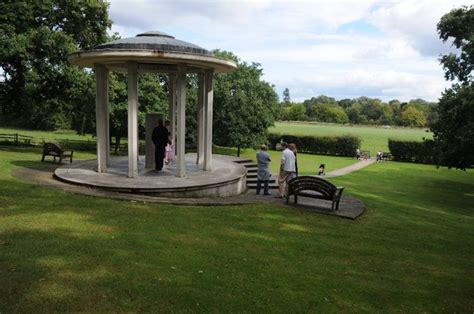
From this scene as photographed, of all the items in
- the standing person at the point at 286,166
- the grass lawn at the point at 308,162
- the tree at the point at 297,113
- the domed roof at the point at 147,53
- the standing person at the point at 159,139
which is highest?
the tree at the point at 297,113

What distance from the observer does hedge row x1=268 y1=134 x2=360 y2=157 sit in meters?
48.0

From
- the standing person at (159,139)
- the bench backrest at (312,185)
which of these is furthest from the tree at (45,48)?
the bench backrest at (312,185)

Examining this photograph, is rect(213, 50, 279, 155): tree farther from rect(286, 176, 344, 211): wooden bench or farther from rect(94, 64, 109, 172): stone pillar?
rect(286, 176, 344, 211): wooden bench

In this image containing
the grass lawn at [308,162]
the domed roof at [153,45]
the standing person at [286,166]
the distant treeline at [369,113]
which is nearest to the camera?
the domed roof at [153,45]

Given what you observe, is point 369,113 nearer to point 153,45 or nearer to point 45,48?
point 45,48

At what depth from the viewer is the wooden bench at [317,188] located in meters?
11.6

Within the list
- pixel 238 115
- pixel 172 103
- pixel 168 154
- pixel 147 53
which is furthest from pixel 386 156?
pixel 147 53

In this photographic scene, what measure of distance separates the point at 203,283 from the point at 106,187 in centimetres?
649

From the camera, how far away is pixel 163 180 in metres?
12.6

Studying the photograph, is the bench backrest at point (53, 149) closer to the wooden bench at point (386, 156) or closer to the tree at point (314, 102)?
the wooden bench at point (386, 156)

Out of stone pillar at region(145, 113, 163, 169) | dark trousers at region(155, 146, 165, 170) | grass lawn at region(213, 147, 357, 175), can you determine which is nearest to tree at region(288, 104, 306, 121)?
grass lawn at region(213, 147, 357, 175)

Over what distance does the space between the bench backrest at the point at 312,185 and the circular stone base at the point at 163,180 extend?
6.88ft

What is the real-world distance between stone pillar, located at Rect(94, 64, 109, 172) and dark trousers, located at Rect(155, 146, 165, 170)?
1692mm

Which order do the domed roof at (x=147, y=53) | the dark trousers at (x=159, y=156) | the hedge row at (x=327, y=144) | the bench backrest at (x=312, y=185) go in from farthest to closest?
1. the hedge row at (x=327, y=144)
2. the dark trousers at (x=159, y=156)
3. the domed roof at (x=147, y=53)
4. the bench backrest at (x=312, y=185)
